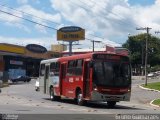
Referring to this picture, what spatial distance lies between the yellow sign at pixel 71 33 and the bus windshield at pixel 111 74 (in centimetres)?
7315

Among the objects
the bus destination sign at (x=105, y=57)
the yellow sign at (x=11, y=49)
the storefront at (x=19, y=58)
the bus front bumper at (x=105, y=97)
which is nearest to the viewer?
the bus front bumper at (x=105, y=97)

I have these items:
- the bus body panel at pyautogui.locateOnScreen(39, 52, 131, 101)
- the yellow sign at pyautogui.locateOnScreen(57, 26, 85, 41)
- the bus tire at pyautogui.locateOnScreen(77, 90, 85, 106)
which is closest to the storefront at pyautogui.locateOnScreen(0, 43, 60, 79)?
Answer: the yellow sign at pyautogui.locateOnScreen(57, 26, 85, 41)

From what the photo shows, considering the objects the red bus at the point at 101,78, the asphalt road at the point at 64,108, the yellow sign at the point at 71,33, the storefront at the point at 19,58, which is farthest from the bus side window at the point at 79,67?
the yellow sign at the point at 71,33

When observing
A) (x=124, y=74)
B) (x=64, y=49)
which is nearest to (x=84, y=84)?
(x=124, y=74)

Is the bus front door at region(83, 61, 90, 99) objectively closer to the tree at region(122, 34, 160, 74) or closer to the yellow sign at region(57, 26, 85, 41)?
the yellow sign at region(57, 26, 85, 41)

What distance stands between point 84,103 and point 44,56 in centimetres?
7869

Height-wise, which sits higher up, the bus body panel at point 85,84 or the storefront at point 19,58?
the storefront at point 19,58

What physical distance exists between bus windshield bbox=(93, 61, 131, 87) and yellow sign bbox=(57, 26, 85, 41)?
240 feet

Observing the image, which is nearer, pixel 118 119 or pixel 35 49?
pixel 118 119

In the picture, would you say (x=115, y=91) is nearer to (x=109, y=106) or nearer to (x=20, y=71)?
(x=109, y=106)

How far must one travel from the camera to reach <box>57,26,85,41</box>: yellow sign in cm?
10231

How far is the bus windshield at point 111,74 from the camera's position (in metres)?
28.1

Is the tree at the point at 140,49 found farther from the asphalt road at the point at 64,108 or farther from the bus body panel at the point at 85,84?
the bus body panel at the point at 85,84

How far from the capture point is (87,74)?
2873 centimetres
